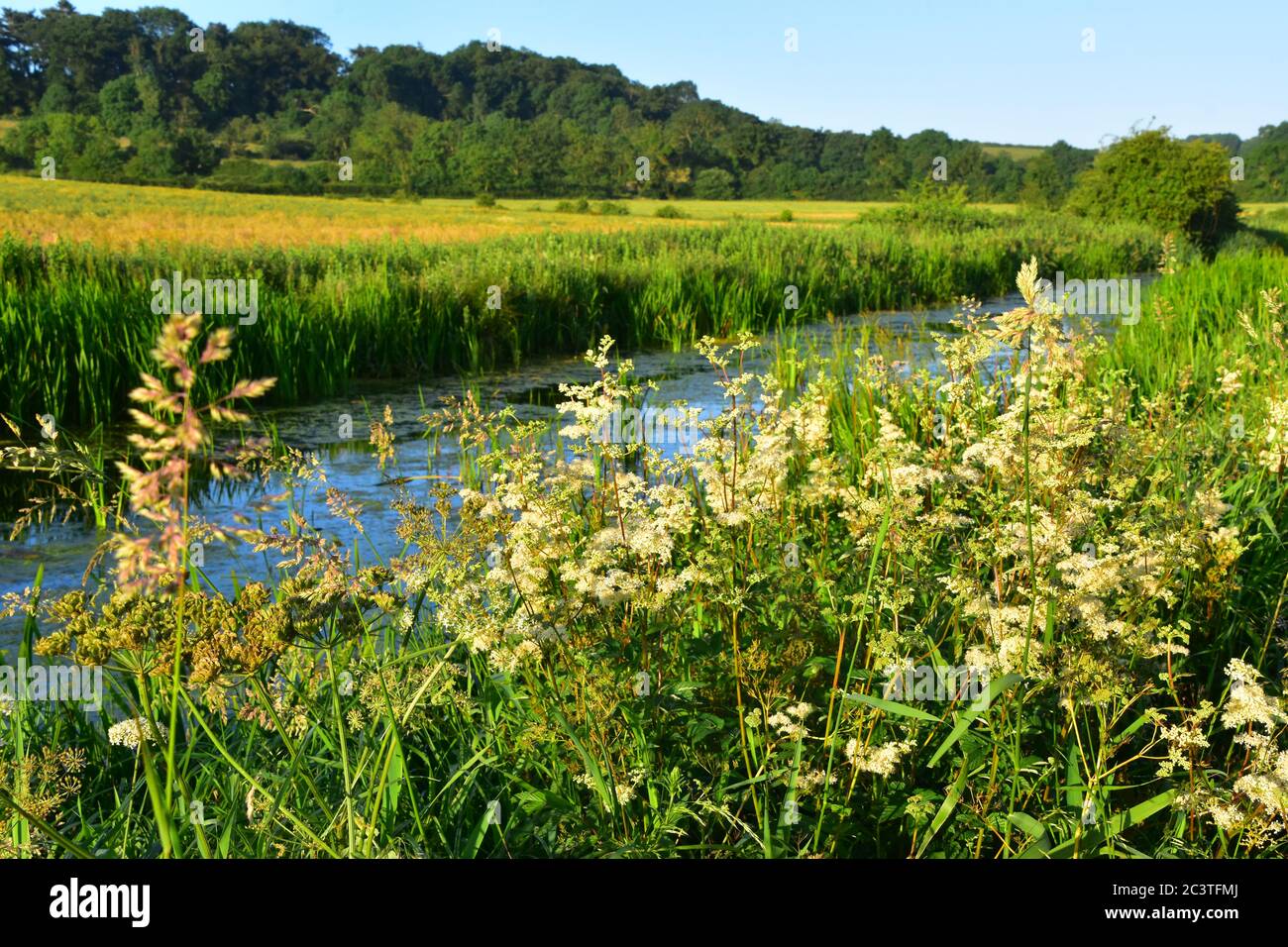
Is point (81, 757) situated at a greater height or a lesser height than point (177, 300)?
lesser

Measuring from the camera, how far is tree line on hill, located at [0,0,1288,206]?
83375mm

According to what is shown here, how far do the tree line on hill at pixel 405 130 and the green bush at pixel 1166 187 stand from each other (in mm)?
39535

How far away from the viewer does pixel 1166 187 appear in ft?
112

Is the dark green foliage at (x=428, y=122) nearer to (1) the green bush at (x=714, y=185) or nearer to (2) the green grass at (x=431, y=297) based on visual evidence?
(1) the green bush at (x=714, y=185)

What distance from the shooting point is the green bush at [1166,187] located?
3378 centimetres

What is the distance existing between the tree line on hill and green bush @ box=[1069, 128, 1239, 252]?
39.5 meters

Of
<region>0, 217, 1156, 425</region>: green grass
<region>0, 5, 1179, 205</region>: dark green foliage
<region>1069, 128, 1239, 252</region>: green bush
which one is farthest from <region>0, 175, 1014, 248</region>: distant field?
<region>0, 5, 1179, 205</region>: dark green foliage

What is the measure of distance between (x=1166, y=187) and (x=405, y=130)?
82309mm

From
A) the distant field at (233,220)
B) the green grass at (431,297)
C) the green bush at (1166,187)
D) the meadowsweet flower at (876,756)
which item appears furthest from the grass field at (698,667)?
the green bush at (1166,187)

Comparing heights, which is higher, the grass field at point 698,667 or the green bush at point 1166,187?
the green bush at point 1166,187

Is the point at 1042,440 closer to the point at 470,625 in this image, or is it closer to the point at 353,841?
the point at 470,625

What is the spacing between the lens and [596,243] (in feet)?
64.3
